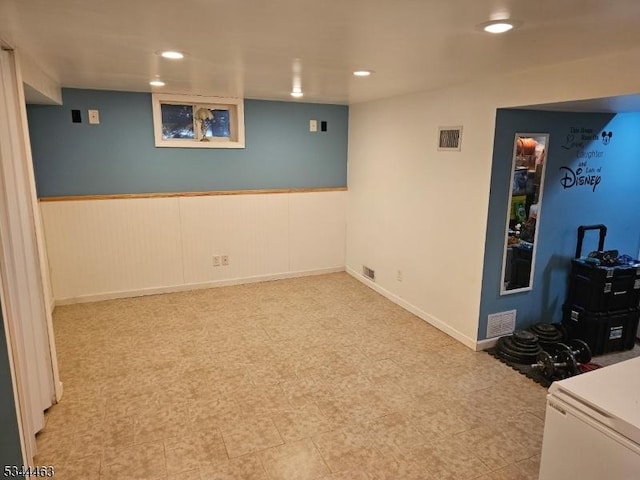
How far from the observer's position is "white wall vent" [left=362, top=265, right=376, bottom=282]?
201 inches

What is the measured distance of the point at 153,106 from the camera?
4496 millimetres

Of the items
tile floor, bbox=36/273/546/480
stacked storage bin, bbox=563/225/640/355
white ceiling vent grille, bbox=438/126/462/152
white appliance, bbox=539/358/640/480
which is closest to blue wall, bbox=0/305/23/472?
tile floor, bbox=36/273/546/480

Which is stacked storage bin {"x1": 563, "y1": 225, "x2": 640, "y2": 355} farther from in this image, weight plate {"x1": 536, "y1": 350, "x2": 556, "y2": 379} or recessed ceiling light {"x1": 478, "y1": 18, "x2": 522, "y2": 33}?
recessed ceiling light {"x1": 478, "y1": 18, "x2": 522, "y2": 33}

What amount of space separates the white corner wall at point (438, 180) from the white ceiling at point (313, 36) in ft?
0.62

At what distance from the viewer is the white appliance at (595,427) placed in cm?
149

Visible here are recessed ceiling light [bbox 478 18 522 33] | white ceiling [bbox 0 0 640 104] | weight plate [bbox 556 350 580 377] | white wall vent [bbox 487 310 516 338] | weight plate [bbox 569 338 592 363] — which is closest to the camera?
white ceiling [bbox 0 0 640 104]

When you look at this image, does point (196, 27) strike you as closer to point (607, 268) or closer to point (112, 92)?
point (112, 92)

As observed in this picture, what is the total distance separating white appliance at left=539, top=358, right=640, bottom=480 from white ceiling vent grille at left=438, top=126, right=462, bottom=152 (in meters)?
2.21

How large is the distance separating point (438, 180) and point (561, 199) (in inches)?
40.8

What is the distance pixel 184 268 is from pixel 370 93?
2835 millimetres

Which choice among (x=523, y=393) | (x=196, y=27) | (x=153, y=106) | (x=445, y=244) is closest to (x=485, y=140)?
(x=445, y=244)

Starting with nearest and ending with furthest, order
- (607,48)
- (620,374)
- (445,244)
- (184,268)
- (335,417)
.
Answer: (620,374), (607,48), (335,417), (445,244), (184,268)

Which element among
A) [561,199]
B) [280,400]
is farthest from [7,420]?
[561,199]

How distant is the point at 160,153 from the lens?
466cm
